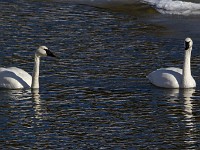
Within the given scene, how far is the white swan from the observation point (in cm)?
2023

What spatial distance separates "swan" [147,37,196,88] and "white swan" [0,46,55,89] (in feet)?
7.55

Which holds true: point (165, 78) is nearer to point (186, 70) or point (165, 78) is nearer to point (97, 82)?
point (186, 70)

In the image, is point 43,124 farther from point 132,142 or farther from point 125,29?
point 125,29

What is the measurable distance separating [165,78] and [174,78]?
10.6 inches

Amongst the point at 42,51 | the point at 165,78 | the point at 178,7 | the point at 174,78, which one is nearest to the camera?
the point at 165,78

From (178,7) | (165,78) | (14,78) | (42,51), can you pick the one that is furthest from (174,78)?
(178,7)

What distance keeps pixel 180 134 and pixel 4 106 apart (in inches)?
153

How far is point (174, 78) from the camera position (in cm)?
2070

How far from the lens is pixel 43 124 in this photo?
1683 centimetres

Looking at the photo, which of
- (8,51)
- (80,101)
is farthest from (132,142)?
(8,51)

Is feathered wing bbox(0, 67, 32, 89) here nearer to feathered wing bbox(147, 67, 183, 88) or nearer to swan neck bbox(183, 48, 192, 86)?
feathered wing bbox(147, 67, 183, 88)

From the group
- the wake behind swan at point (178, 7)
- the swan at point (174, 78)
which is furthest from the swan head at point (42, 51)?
the wake behind swan at point (178, 7)

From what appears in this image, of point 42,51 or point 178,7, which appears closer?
point 42,51

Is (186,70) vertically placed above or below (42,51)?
below
